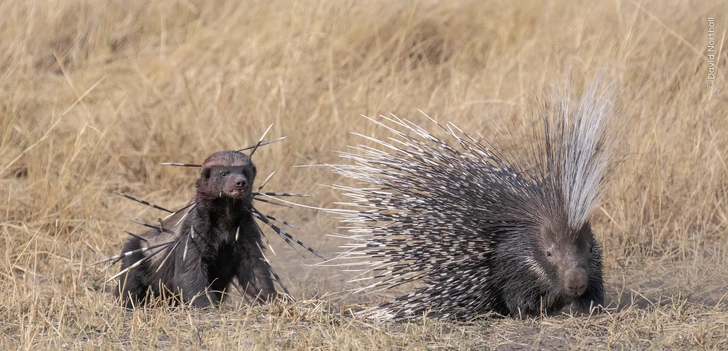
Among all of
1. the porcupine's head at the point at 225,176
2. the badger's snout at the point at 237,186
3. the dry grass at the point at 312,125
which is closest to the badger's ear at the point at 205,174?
the porcupine's head at the point at 225,176

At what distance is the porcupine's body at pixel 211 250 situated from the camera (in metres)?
4.47

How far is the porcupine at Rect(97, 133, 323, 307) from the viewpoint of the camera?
448 cm

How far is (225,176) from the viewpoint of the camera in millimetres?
4406

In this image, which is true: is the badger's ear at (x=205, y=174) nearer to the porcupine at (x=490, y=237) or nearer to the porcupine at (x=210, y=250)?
the porcupine at (x=210, y=250)

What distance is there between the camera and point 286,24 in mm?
8391

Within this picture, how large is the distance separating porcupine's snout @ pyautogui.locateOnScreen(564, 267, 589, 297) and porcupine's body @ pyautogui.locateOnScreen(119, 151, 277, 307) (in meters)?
1.30

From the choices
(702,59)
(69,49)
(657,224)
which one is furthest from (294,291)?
(69,49)

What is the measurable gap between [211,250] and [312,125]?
9.11 ft

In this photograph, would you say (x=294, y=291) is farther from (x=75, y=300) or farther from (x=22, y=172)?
(x=22, y=172)

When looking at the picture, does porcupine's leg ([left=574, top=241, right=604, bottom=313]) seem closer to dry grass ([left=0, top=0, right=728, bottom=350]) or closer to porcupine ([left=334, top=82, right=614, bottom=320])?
porcupine ([left=334, top=82, right=614, bottom=320])

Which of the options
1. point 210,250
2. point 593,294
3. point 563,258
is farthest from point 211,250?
point 593,294

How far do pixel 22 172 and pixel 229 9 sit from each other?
3039 millimetres
